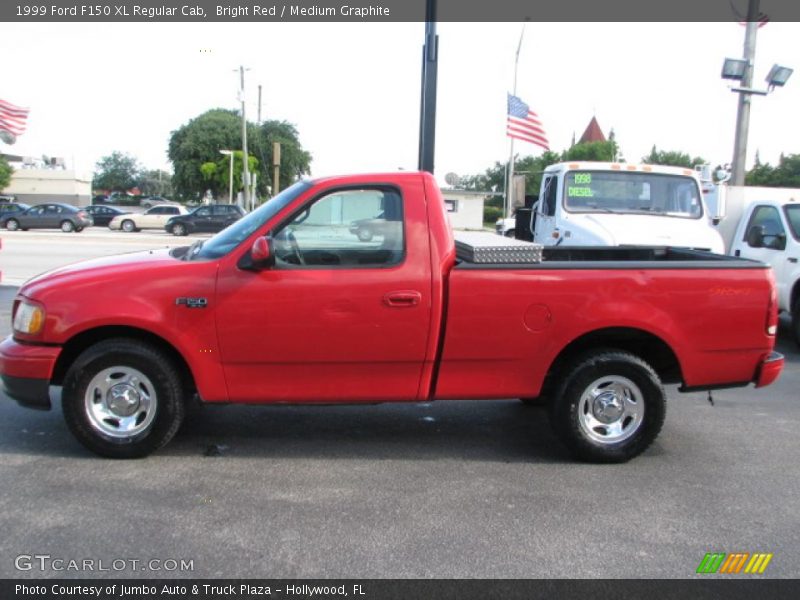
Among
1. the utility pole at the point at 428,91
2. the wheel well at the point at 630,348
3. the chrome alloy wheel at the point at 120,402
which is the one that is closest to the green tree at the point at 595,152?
the utility pole at the point at 428,91

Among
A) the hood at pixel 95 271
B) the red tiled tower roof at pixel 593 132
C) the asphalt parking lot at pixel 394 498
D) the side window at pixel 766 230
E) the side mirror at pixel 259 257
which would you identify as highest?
the red tiled tower roof at pixel 593 132

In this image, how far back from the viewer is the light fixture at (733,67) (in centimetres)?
1495

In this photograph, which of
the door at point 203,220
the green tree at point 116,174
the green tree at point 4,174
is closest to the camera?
the door at point 203,220

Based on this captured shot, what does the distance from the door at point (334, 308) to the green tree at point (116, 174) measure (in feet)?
378

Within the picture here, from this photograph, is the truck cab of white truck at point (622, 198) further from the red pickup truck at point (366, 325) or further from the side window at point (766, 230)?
the red pickup truck at point (366, 325)

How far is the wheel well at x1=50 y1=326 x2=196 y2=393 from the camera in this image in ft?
15.1

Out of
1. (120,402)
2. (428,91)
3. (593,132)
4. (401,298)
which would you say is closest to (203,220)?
(428,91)

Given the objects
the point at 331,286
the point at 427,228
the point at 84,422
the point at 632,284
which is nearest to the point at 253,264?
the point at 331,286

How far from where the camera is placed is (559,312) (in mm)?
4637

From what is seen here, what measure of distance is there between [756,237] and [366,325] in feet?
21.7

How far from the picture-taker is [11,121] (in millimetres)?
24406
